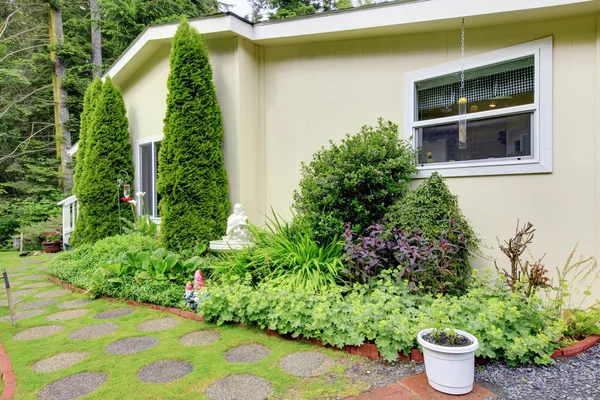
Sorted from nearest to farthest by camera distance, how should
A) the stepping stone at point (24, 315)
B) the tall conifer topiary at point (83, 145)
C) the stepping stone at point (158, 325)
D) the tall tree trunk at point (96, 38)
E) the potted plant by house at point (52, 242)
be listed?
the stepping stone at point (158, 325) → the stepping stone at point (24, 315) → the tall conifer topiary at point (83, 145) → the potted plant by house at point (52, 242) → the tall tree trunk at point (96, 38)

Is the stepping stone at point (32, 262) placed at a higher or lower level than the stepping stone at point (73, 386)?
lower

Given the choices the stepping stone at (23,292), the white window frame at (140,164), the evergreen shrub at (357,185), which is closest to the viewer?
the evergreen shrub at (357,185)

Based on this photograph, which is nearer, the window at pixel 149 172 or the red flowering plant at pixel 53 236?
the window at pixel 149 172

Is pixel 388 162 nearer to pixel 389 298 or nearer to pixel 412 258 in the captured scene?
pixel 412 258

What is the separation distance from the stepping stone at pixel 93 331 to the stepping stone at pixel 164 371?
107 centimetres

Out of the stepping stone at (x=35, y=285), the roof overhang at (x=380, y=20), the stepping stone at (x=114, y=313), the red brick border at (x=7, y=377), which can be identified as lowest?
the stepping stone at (x=35, y=285)

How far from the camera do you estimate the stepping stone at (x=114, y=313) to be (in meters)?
4.09

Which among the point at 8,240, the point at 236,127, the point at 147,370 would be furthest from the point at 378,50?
the point at 8,240

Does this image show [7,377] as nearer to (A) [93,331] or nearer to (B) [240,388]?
(A) [93,331]

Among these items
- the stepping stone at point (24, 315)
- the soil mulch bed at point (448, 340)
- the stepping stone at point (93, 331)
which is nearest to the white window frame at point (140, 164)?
the stepping stone at point (24, 315)

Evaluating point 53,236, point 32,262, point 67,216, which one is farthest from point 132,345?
point 53,236

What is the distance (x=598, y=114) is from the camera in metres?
3.61

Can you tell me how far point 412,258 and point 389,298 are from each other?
51cm

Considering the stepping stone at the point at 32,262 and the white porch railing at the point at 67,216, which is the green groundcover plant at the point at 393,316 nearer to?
the stepping stone at the point at 32,262
